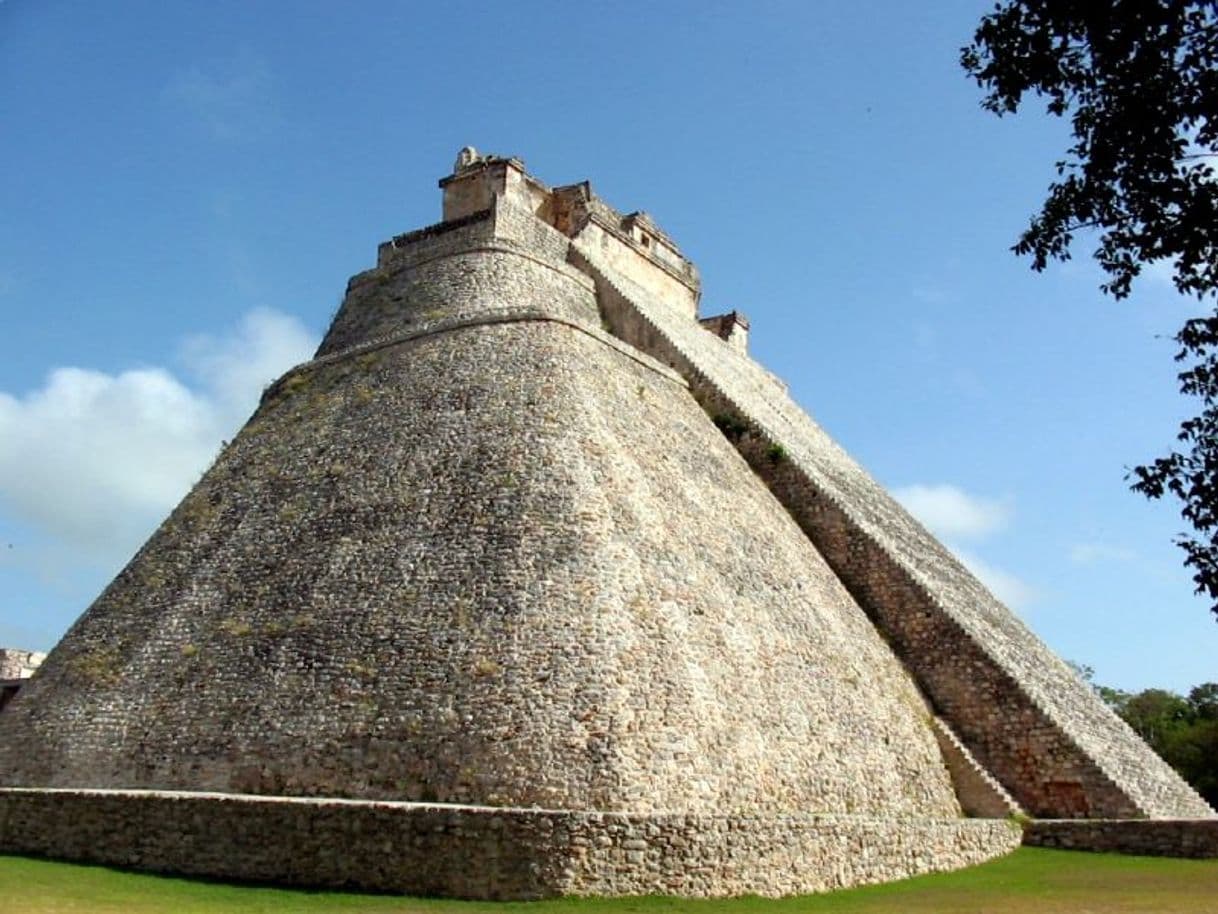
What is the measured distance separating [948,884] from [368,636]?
6.89m

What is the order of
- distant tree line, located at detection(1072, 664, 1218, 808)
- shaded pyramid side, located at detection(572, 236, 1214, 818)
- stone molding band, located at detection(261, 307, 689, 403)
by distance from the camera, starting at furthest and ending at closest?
distant tree line, located at detection(1072, 664, 1218, 808) → stone molding band, located at detection(261, 307, 689, 403) → shaded pyramid side, located at detection(572, 236, 1214, 818)

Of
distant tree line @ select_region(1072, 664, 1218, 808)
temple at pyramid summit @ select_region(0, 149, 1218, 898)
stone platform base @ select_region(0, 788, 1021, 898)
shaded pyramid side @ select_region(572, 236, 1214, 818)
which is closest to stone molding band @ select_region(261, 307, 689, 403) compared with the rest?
temple at pyramid summit @ select_region(0, 149, 1218, 898)

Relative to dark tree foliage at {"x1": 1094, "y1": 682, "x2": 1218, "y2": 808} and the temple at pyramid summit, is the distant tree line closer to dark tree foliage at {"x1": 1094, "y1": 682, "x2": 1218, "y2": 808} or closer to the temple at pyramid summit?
dark tree foliage at {"x1": 1094, "y1": 682, "x2": 1218, "y2": 808}

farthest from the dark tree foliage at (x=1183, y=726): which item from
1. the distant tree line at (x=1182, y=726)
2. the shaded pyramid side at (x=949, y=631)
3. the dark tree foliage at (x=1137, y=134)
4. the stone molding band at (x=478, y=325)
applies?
the dark tree foliage at (x=1137, y=134)

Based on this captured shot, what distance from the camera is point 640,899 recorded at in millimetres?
10086

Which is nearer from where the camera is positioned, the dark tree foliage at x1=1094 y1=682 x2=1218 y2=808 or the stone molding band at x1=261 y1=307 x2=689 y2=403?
the stone molding band at x1=261 y1=307 x2=689 y2=403

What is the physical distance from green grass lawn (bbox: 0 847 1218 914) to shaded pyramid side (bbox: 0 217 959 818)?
1.31 m

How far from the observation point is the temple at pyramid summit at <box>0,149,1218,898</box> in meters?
11.1

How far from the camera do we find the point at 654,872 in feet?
33.8

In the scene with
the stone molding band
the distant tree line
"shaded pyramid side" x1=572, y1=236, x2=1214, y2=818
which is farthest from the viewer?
the distant tree line

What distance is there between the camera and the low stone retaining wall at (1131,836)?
15133 millimetres

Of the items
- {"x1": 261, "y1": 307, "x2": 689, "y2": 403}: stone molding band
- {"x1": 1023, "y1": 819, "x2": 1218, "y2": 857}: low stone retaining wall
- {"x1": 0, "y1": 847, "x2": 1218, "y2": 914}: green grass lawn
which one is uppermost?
{"x1": 261, "y1": 307, "x2": 689, "y2": 403}: stone molding band

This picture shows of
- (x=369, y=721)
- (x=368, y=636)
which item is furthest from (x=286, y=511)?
(x=369, y=721)

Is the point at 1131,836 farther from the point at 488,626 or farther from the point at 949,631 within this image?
the point at 488,626
